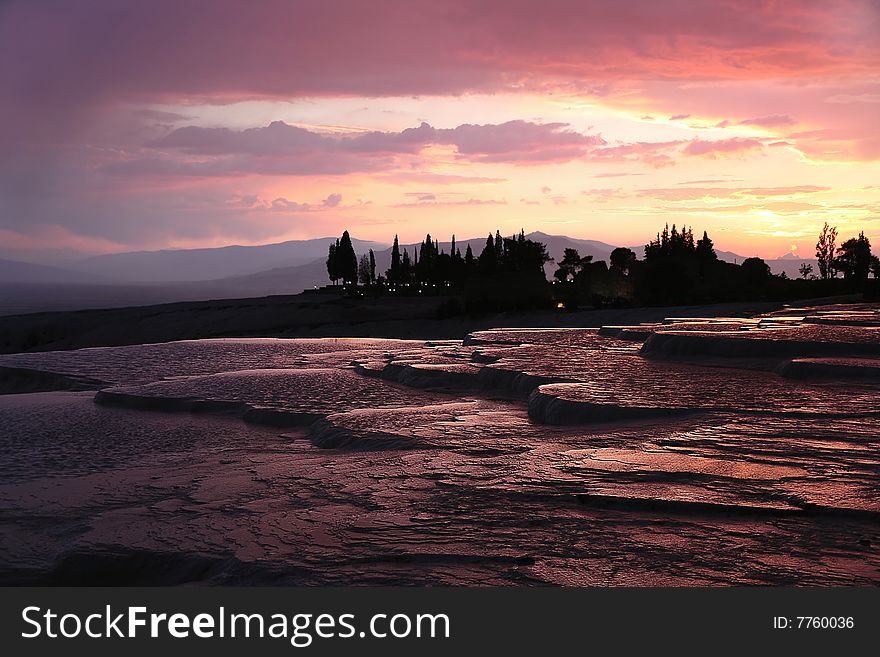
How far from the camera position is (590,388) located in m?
14.9

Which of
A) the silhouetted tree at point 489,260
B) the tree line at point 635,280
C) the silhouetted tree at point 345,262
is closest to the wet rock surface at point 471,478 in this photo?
the tree line at point 635,280

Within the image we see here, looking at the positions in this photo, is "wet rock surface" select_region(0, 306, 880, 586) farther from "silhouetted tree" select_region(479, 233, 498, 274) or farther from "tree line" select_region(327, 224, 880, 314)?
"silhouetted tree" select_region(479, 233, 498, 274)

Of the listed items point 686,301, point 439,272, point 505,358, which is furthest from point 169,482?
point 439,272

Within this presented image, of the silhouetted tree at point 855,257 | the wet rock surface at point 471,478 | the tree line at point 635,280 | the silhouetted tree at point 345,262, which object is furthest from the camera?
the silhouetted tree at point 345,262

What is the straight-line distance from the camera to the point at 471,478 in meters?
9.80

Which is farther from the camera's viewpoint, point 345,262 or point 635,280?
point 345,262

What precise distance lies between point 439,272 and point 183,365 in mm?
61166

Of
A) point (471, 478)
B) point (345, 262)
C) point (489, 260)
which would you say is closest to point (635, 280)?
point (489, 260)

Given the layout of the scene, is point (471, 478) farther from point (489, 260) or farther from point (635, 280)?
Answer: point (489, 260)

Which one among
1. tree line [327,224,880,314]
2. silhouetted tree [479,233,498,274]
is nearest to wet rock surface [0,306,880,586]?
tree line [327,224,880,314]

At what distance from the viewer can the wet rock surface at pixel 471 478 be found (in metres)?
7.14

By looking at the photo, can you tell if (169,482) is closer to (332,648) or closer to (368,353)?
(332,648)

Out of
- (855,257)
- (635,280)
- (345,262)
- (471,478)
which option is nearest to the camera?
(471,478)

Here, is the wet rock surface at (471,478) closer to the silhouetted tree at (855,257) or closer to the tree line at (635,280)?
the tree line at (635,280)
